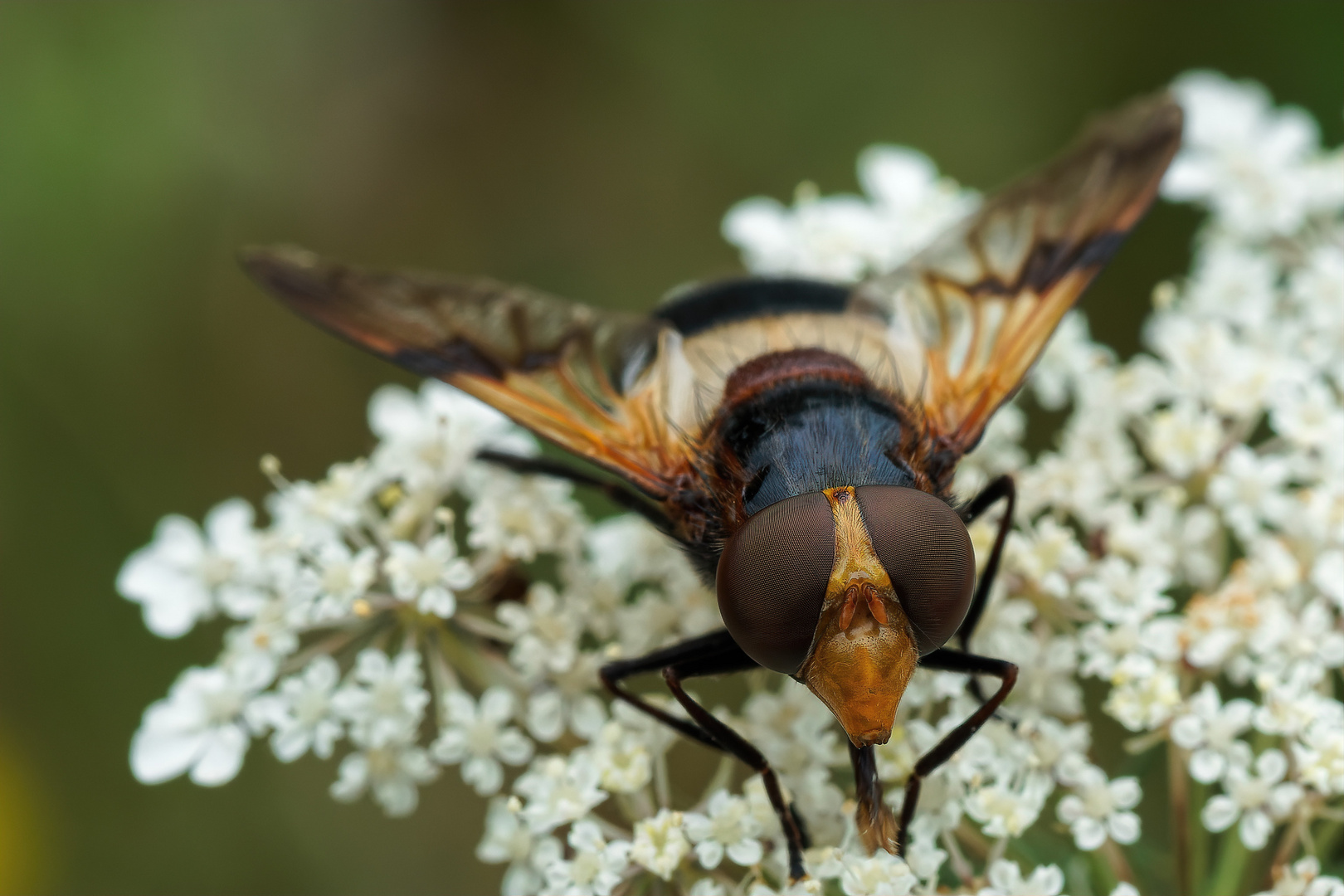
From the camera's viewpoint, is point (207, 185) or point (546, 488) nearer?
point (546, 488)

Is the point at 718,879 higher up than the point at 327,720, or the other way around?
the point at 327,720

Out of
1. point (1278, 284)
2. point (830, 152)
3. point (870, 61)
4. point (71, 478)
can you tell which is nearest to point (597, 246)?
point (830, 152)

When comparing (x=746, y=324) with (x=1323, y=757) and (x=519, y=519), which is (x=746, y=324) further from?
(x=1323, y=757)

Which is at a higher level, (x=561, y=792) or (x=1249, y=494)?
(x=1249, y=494)

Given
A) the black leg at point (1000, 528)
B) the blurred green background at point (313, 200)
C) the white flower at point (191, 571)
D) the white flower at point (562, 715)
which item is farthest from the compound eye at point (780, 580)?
the blurred green background at point (313, 200)

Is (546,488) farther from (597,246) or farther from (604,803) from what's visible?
(597,246)

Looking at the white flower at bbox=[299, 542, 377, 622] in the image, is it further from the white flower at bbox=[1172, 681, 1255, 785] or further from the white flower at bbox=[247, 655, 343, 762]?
the white flower at bbox=[1172, 681, 1255, 785]

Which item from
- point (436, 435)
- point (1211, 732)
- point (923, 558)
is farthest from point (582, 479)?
point (1211, 732)
